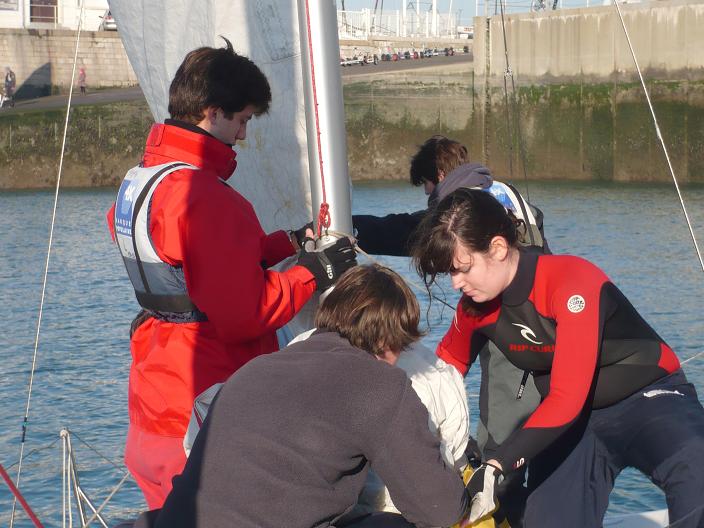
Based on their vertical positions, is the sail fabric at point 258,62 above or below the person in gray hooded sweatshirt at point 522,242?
above

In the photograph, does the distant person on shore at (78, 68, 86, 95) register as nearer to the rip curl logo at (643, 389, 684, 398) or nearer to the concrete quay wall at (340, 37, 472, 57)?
the concrete quay wall at (340, 37, 472, 57)

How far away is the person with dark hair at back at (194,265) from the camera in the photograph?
8.70 feet

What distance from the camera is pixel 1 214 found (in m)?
19.6

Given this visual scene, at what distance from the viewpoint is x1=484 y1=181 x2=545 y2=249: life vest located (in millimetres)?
3645

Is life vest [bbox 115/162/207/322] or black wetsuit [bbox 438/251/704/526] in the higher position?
life vest [bbox 115/162/207/322]

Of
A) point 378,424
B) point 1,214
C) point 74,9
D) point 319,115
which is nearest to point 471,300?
point 319,115

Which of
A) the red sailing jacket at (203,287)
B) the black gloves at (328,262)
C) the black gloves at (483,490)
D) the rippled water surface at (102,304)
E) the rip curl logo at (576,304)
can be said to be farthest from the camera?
the rippled water surface at (102,304)

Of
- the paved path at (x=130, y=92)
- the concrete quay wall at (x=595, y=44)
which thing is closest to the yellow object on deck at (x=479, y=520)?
the concrete quay wall at (x=595, y=44)

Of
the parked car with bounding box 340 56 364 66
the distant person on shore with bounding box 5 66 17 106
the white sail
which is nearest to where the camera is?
the white sail

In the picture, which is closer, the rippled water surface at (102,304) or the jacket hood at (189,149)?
the jacket hood at (189,149)

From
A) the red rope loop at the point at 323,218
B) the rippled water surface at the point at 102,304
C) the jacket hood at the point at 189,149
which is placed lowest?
the rippled water surface at the point at 102,304

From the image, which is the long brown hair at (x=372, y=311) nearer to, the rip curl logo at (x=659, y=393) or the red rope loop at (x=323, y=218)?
the red rope loop at (x=323, y=218)

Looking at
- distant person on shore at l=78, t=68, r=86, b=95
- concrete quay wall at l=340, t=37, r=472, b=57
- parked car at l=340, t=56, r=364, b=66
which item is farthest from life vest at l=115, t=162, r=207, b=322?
concrete quay wall at l=340, t=37, r=472, b=57

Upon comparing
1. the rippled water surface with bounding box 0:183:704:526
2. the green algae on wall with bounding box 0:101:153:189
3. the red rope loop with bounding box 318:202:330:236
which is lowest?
the rippled water surface with bounding box 0:183:704:526
